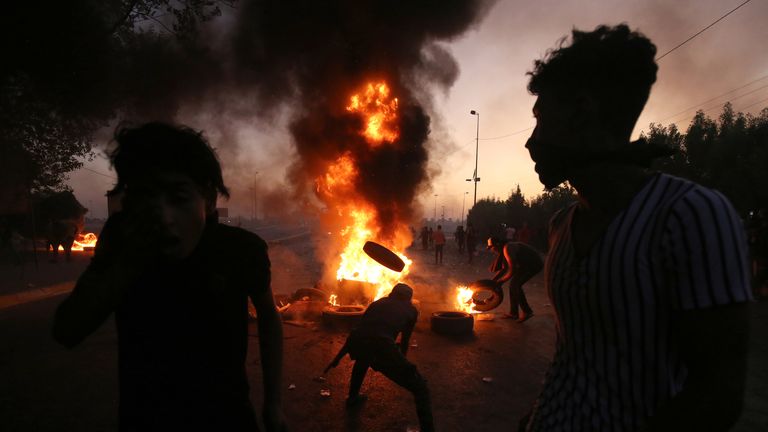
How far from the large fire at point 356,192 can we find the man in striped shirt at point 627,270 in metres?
12.2

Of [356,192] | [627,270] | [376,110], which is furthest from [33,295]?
[627,270]

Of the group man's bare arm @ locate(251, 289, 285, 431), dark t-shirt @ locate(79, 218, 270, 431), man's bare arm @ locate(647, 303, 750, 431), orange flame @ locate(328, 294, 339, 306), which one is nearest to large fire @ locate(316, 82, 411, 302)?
orange flame @ locate(328, 294, 339, 306)

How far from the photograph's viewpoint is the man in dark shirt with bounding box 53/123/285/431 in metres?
1.45

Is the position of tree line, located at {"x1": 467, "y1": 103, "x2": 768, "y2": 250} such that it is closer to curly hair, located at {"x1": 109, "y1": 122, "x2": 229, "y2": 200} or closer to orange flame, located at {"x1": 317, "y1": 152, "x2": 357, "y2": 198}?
orange flame, located at {"x1": 317, "y1": 152, "x2": 357, "y2": 198}

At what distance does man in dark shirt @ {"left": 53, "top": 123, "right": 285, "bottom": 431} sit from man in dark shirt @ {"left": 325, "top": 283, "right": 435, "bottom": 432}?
3079mm

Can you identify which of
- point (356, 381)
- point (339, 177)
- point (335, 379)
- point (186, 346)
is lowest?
point (335, 379)

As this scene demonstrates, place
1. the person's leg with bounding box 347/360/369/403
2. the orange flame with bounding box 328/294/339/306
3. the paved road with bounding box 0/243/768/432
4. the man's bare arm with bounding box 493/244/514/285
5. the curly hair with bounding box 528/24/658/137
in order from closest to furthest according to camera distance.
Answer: the curly hair with bounding box 528/24/658/137, the paved road with bounding box 0/243/768/432, the person's leg with bounding box 347/360/369/403, the man's bare arm with bounding box 493/244/514/285, the orange flame with bounding box 328/294/339/306

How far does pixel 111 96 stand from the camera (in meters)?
10.4

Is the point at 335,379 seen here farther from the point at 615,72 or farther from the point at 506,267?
the point at 615,72

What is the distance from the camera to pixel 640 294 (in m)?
1.15

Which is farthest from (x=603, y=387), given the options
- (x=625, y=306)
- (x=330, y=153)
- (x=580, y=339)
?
(x=330, y=153)

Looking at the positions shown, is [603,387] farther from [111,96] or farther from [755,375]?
[111,96]

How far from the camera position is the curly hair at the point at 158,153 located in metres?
1.66

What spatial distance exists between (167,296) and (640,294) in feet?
→ 5.77
